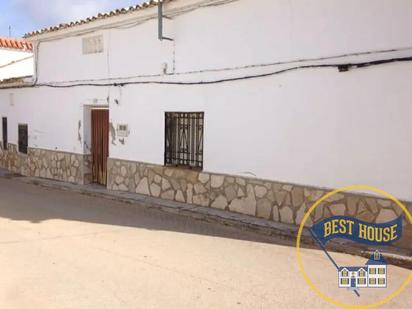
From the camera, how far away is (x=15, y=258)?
6.02 m

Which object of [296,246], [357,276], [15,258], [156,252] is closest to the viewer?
[357,276]

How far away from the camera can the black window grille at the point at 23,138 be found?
1508 cm

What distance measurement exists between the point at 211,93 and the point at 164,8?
7.17 feet

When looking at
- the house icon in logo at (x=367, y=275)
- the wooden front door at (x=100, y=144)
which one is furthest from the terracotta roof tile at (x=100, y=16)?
the house icon in logo at (x=367, y=275)

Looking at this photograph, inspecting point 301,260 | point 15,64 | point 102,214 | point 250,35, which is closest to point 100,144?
point 102,214

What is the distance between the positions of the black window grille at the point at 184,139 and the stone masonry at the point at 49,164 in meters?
3.41

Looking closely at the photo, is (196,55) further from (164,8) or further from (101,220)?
(101,220)

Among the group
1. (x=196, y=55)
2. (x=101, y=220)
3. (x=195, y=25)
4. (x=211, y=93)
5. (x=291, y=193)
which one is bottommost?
(x=101, y=220)

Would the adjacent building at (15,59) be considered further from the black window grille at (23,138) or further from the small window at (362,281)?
the small window at (362,281)

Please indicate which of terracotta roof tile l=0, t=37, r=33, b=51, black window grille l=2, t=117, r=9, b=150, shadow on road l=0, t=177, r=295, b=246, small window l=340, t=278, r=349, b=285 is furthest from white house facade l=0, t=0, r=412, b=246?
terracotta roof tile l=0, t=37, r=33, b=51

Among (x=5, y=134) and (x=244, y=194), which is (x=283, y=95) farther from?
(x=5, y=134)

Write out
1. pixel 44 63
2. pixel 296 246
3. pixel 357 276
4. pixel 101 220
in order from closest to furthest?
pixel 357 276, pixel 296 246, pixel 101 220, pixel 44 63

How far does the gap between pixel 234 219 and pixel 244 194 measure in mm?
608

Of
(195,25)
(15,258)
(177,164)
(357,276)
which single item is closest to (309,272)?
(357,276)
